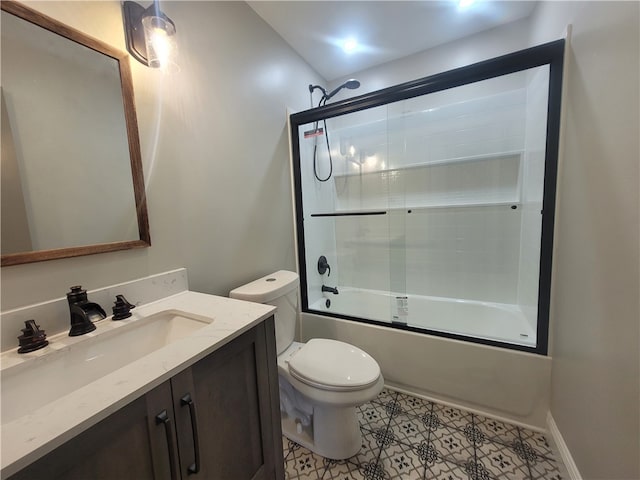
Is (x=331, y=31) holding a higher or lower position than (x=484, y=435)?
higher

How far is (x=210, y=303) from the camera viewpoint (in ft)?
3.54

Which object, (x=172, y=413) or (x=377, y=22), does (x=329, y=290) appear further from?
(x=377, y=22)

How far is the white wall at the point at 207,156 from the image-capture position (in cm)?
95

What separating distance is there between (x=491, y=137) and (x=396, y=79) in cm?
91

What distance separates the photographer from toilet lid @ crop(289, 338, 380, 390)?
1.20 meters

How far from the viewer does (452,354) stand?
1576 mm

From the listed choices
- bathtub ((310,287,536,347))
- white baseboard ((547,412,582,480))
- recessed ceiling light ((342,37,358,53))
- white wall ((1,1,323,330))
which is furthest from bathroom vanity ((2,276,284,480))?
recessed ceiling light ((342,37,358,53))

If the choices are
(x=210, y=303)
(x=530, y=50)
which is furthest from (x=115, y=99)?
(x=530, y=50)

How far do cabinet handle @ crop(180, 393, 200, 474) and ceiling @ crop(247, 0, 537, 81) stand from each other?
201 cm

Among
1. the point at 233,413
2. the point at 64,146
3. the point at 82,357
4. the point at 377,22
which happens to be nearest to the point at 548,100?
the point at 377,22

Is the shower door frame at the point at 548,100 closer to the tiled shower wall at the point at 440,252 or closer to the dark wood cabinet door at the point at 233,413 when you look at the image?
the tiled shower wall at the point at 440,252

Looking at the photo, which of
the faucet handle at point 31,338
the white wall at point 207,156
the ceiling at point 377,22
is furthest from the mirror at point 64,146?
the ceiling at point 377,22

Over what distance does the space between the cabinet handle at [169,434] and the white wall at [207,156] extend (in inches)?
23.0

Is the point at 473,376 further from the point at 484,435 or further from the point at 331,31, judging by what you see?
the point at 331,31
